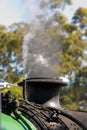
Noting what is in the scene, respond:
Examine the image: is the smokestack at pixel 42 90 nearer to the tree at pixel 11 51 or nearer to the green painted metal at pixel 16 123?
the green painted metal at pixel 16 123

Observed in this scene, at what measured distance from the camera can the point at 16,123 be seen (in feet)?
18.8

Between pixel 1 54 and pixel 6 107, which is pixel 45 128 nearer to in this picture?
pixel 6 107

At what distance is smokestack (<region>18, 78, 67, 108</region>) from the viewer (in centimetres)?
684

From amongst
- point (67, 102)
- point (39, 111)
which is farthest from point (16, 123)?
point (67, 102)

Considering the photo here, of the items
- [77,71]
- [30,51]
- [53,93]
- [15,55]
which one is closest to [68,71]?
[77,71]

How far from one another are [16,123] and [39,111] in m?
0.62

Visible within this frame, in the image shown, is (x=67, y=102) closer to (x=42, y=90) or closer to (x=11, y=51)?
(x=11, y=51)

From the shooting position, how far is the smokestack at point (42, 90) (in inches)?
269

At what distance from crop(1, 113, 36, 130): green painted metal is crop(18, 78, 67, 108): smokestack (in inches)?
34.3

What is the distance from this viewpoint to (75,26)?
→ 2427 centimetres

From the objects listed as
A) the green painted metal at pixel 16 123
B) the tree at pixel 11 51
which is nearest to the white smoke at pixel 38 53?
the green painted metal at pixel 16 123

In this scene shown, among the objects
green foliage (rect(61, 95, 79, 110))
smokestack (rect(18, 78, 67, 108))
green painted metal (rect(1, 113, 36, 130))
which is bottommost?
green foliage (rect(61, 95, 79, 110))

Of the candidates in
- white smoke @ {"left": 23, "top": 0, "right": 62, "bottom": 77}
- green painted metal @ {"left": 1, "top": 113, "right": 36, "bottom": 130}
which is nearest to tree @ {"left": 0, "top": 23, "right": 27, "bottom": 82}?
white smoke @ {"left": 23, "top": 0, "right": 62, "bottom": 77}

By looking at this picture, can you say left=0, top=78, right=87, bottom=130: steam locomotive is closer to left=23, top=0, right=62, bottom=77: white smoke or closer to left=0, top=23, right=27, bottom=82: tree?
left=23, top=0, right=62, bottom=77: white smoke
